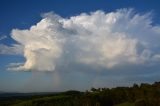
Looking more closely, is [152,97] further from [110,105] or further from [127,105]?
[110,105]

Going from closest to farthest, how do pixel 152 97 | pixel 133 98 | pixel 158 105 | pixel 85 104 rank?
pixel 158 105 → pixel 152 97 → pixel 85 104 → pixel 133 98

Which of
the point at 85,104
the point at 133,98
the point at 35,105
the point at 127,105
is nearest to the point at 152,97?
the point at 127,105

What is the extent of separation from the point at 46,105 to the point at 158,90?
3065 inches

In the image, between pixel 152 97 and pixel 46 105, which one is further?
pixel 46 105

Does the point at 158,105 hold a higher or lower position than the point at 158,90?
lower

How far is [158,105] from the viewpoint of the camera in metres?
152

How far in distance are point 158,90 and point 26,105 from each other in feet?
298

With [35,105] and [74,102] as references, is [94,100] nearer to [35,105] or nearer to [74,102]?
[74,102]

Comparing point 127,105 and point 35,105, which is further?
point 35,105

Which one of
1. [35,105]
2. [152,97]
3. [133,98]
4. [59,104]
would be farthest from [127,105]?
[35,105]

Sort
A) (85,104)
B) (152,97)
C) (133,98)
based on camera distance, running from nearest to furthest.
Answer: (152,97) → (85,104) → (133,98)

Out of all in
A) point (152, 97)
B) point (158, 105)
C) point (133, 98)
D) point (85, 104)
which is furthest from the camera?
point (133, 98)

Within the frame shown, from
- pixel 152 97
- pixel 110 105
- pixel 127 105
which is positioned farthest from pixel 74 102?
pixel 152 97

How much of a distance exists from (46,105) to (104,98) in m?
40.9
